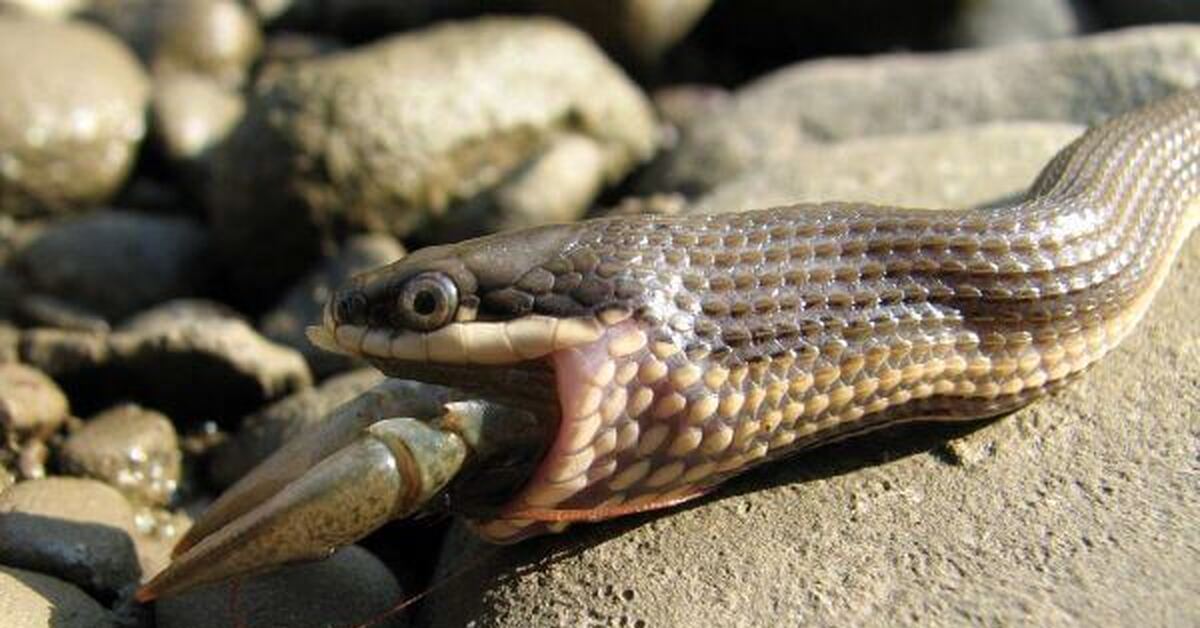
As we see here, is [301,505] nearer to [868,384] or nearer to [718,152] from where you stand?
[868,384]

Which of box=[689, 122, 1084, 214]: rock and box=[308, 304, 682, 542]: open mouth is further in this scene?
box=[689, 122, 1084, 214]: rock

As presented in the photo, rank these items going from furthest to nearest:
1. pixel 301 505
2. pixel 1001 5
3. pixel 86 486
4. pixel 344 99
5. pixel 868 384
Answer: pixel 1001 5 → pixel 344 99 → pixel 86 486 → pixel 868 384 → pixel 301 505

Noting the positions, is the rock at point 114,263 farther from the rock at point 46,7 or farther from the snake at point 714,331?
the snake at point 714,331

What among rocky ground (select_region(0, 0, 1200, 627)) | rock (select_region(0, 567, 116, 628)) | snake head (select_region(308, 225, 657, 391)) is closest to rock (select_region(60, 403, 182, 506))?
rocky ground (select_region(0, 0, 1200, 627))

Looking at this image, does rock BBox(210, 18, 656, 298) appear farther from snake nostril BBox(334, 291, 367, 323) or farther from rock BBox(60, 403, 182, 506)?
snake nostril BBox(334, 291, 367, 323)

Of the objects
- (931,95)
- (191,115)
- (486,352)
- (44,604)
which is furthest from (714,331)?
(191,115)

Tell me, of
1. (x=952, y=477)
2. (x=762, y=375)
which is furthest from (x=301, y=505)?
(x=952, y=477)

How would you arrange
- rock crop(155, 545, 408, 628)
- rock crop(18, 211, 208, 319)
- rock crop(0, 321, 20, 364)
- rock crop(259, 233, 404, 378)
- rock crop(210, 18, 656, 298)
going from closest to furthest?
1. rock crop(155, 545, 408, 628)
2. rock crop(0, 321, 20, 364)
3. rock crop(259, 233, 404, 378)
4. rock crop(210, 18, 656, 298)
5. rock crop(18, 211, 208, 319)
